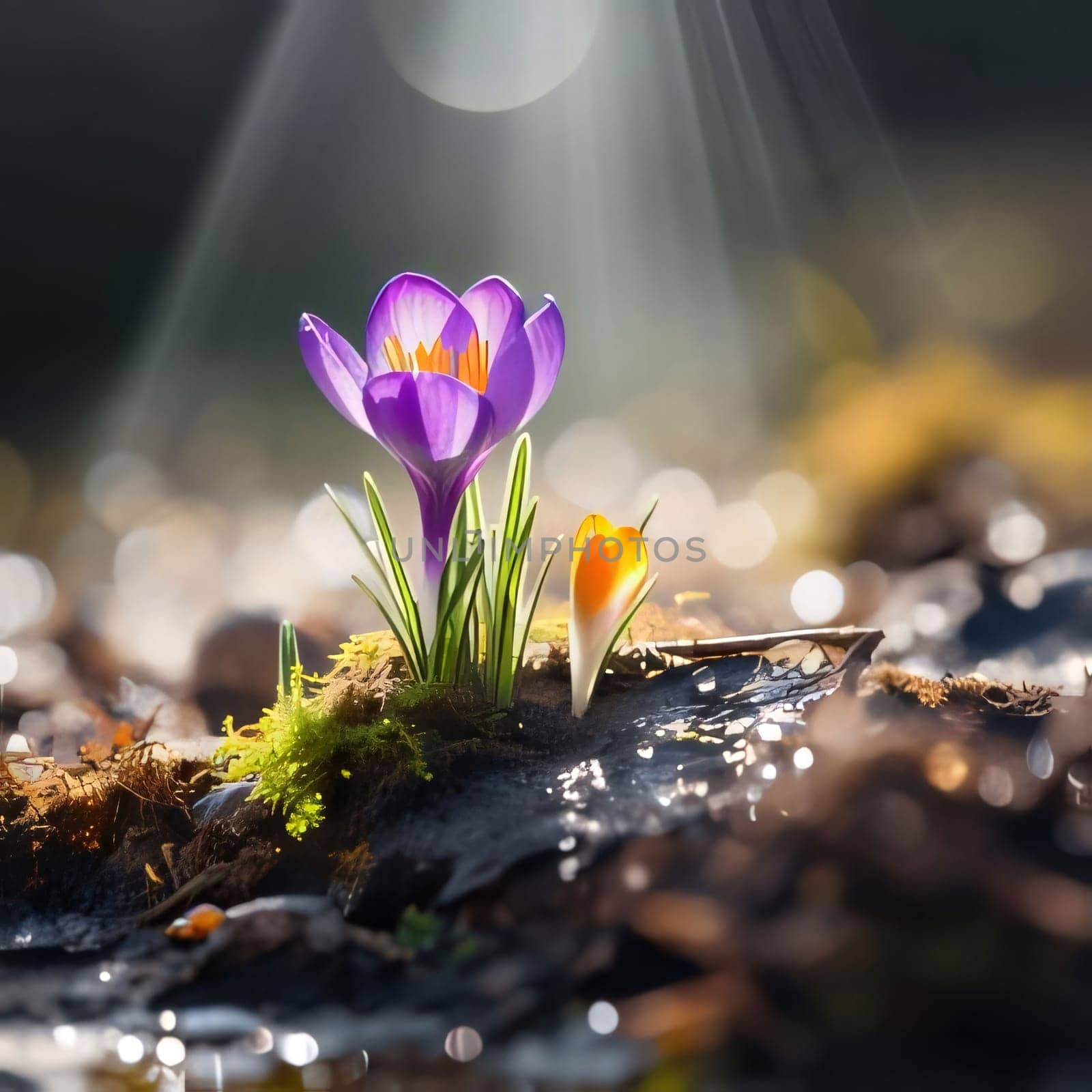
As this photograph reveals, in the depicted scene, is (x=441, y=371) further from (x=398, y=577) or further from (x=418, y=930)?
(x=418, y=930)

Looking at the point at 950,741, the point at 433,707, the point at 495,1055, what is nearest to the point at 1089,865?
the point at 950,741

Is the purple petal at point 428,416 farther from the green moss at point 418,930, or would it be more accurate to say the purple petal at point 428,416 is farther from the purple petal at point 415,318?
the green moss at point 418,930

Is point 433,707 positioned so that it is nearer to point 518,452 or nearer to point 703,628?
point 518,452

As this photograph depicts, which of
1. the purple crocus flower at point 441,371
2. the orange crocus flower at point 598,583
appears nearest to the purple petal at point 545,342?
the purple crocus flower at point 441,371

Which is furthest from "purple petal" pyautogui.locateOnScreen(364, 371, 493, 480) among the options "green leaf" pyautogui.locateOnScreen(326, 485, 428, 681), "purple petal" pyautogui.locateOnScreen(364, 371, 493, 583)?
"green leaf" pyautogui.locateOnScreen(326, 485, 428, 681)

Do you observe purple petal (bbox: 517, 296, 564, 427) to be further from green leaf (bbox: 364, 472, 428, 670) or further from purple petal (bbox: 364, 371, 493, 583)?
green leaf (bbox: 364, 472, 428, 670)

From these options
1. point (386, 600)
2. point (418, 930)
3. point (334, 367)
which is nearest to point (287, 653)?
point (386, 600)
